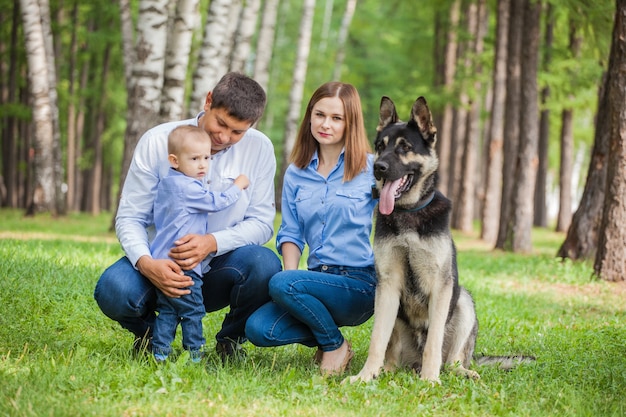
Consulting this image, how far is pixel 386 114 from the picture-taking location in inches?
195

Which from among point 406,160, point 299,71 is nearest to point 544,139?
point 299,71

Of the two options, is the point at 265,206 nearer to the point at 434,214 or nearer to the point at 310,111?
the point at 310,111

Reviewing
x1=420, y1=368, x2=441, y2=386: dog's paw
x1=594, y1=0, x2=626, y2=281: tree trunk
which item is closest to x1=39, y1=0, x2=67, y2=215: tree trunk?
x1=594, y1=0, x2=626, y2=281: tree trunk

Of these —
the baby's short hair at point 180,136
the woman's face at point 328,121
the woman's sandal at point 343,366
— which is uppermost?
the woman's face at point 328,121

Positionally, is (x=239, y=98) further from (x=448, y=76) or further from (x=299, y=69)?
(x=448, y=76)

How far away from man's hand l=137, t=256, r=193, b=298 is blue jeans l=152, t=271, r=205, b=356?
0.07 m

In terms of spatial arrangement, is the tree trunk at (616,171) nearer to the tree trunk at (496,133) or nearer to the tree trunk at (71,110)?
the tree trunk at (496,133)

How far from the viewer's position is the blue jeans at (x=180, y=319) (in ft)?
14.5

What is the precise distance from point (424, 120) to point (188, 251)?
1.80 metres

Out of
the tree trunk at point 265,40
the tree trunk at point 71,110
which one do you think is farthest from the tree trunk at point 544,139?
the tree trunk at point 71,110

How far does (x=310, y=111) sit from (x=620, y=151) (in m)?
5.70

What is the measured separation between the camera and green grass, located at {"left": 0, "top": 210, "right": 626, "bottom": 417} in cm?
378

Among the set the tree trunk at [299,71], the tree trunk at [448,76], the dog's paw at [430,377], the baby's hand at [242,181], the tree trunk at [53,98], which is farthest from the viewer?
the tree trunk at [448,76]

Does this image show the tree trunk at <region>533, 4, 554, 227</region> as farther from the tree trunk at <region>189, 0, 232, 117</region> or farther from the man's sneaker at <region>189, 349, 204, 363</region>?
the man's sneaker at <region>189, 349, 204, 363</region>
